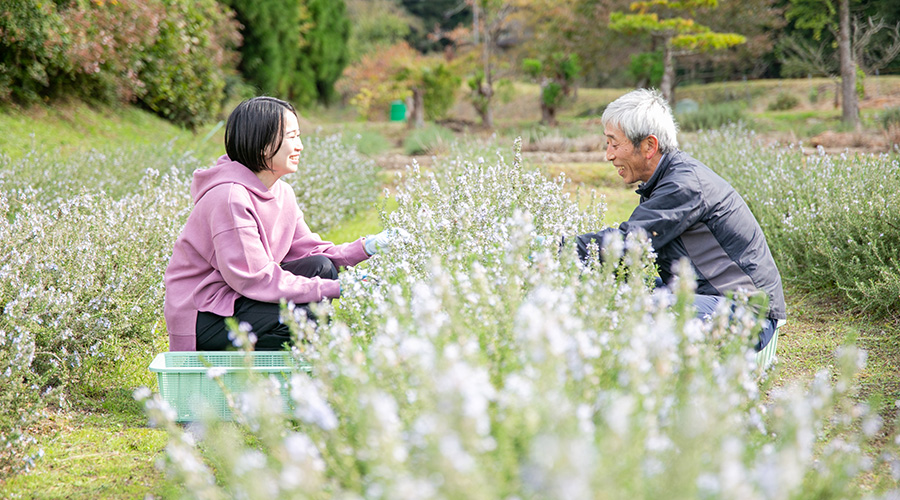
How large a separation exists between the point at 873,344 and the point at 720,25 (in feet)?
50.7

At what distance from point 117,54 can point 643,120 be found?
9.00 metres

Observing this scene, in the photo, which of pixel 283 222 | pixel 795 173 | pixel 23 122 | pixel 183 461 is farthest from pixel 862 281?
pixel 23 122

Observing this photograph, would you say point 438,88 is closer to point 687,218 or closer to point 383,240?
point 383,240

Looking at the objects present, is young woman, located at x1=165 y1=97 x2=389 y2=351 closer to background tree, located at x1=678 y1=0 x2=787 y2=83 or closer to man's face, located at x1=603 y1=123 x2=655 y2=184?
man's face, located at x1=603 y1=123 x2=655 y2=184

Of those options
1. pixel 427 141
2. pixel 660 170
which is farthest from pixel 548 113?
pixel 660 170

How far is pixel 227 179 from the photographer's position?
2.76 metres

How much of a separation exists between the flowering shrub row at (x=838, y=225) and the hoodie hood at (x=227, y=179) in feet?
9.60

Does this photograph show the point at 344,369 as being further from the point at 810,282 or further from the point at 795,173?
the point at 795,173

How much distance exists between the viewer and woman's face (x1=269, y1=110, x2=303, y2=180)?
2.85 meters

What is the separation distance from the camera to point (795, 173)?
527cm

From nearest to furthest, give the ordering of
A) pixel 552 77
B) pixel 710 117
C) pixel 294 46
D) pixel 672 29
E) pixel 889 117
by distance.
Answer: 1. pixel 889 117
2. pixel 710 117
3. pixel 672 29
4. pixel 552 77
5. pixel 294 46

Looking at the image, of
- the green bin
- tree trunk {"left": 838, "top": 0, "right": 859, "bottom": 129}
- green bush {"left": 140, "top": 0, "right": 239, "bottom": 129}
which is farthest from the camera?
the green bin

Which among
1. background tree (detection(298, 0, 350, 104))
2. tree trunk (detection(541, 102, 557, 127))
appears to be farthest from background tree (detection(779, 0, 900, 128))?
background tree (detection(298, 0, 350, 104))

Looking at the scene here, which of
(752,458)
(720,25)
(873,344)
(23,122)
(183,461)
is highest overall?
(720,25)
